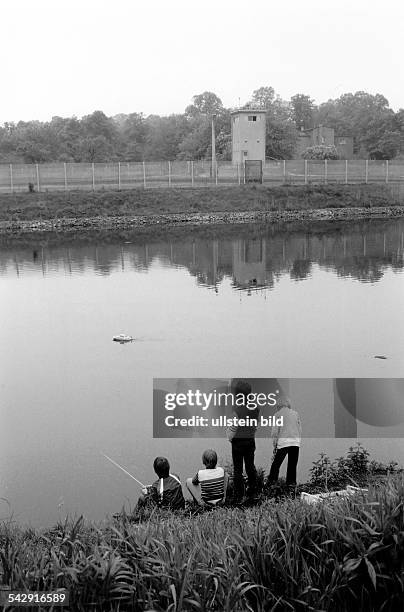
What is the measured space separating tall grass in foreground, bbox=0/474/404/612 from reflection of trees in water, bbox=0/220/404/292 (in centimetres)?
1735

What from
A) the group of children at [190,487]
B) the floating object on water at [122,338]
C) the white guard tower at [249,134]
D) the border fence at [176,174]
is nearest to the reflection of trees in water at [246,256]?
the floating object on water at [122,338]

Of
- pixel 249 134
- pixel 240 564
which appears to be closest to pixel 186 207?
pixel 249 134

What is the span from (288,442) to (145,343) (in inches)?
299

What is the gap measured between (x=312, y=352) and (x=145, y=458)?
227 inches

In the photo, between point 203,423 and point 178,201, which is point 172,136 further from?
point 203,423

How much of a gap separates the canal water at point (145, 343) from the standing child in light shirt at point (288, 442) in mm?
587

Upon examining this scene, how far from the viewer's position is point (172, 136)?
10012 centimetres

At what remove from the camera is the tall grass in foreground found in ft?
16.4

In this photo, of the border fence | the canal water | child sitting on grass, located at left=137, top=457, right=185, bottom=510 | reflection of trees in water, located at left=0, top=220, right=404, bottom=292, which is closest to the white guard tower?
the border fence

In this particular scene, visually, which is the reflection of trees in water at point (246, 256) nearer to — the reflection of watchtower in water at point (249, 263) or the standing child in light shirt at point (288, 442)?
the reflection of watchtower in water at point (249, 263)

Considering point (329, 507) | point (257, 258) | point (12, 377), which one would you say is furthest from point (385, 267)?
point (329, 507)

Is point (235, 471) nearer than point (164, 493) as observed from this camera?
No

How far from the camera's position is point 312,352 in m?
14.4
